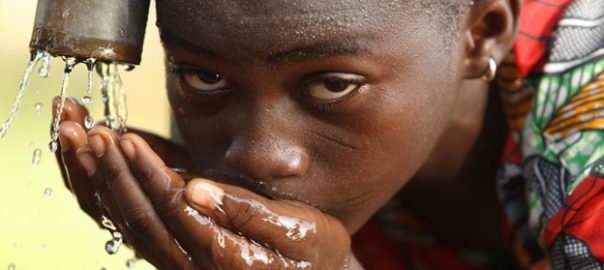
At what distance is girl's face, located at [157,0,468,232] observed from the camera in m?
1.56

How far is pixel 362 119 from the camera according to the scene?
1.64 meters

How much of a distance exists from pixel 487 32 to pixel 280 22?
0.42 metres

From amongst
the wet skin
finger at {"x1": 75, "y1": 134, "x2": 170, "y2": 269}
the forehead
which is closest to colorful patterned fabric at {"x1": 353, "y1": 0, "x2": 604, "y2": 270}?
the wet skin

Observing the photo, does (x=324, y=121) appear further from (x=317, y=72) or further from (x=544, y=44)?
(x=544, y=44)

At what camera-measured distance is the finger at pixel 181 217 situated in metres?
1.44

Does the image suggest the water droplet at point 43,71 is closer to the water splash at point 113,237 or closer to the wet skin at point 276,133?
the wet skin at point 276,133

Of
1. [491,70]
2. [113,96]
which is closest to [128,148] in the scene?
[113,96]

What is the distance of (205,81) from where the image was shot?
167 cm

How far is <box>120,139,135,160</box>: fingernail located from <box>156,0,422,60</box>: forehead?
0.72 feet

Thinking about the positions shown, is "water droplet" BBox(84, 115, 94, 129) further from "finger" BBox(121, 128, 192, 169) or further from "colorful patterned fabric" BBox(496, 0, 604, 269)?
"colorful patterned fabric" BBox(496, 0, 604, 269)

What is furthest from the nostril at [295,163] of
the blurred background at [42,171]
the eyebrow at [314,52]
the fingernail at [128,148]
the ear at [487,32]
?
the blurred background at [42,171]

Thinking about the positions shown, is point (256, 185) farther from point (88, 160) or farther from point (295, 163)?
point (88, 160)

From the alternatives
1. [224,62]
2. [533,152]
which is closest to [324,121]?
[224,62]

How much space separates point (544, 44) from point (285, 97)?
541mm
